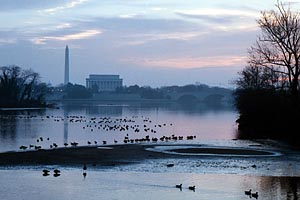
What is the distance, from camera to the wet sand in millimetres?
31589

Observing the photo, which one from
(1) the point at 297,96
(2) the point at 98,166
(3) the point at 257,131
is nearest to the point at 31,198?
(2) the point at 98,166

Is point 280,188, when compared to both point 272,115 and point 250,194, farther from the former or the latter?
point 272,115

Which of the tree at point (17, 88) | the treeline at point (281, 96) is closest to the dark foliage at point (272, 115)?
the treeline at point (281, 96)

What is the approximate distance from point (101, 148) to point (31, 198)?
18.3 meters

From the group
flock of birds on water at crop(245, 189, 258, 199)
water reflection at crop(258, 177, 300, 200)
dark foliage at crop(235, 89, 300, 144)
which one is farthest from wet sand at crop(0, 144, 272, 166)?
flock of birds on water at crop(245, 189, 258, 199)

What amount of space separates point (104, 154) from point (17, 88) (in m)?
107

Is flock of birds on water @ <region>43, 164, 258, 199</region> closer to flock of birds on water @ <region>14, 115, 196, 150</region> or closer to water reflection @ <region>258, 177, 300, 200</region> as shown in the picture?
water reflection @ <region>258, 177, 300, 200</region>

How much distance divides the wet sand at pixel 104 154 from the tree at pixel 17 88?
9563 centimetres

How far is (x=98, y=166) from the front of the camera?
30.1 m

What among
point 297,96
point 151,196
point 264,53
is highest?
point 264,53

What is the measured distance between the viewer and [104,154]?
35.6 metres

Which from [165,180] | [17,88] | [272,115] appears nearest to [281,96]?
[272,115]

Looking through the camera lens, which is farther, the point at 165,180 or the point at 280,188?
the point at 165,180

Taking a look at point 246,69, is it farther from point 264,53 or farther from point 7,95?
point 7,95
